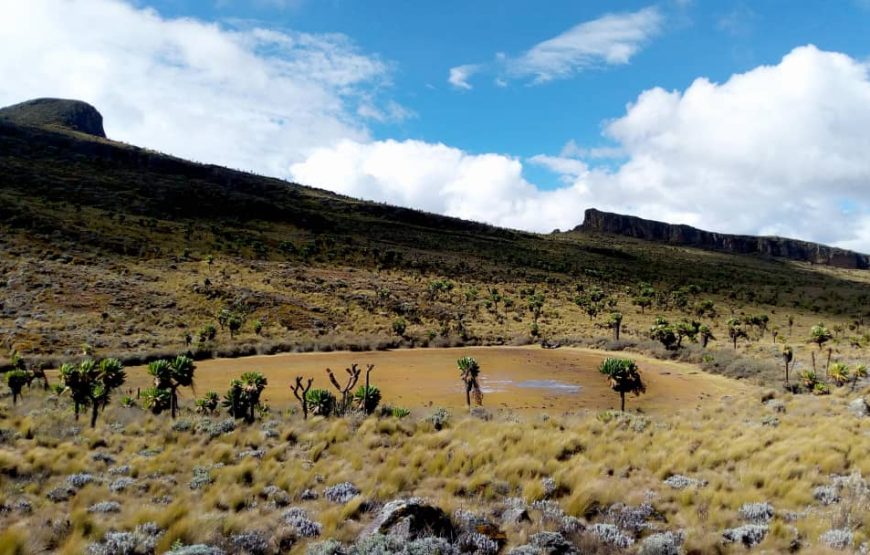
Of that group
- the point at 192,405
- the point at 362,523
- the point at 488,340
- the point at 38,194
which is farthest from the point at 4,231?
the point at 362,523

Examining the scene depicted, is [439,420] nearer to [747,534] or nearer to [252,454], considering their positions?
[252,454]

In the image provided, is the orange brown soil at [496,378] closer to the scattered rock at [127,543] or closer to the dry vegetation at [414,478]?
the dry vegetation at [414,478]

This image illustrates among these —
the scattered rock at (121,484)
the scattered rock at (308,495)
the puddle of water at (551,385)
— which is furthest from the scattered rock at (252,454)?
the puddle of water at (551,385)

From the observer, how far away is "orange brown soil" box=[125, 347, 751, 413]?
94.6 feet

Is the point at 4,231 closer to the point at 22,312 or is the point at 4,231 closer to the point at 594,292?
the point at 22,312

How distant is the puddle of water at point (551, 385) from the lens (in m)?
32.3

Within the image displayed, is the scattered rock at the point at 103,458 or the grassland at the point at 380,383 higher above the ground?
the grassland at the point at 380,383

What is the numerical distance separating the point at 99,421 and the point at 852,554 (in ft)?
64.7

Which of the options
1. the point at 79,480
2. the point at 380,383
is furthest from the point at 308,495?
the point at 380,383

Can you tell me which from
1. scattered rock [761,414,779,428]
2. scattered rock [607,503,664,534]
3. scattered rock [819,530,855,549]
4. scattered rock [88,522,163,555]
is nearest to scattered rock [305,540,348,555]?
scattered rock [88,522,163,555]

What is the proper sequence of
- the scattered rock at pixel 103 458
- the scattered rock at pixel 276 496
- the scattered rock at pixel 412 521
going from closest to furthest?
1. the scattered rock at pixel 412 521
2. the scattered rock at pixel 276 496
3. the scattered rock at pixel 103 458

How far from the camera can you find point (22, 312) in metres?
42.6

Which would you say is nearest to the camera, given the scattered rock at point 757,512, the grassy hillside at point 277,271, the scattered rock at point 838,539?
the scattered rock at point 838,539

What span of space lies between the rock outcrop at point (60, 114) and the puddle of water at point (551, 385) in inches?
5927
